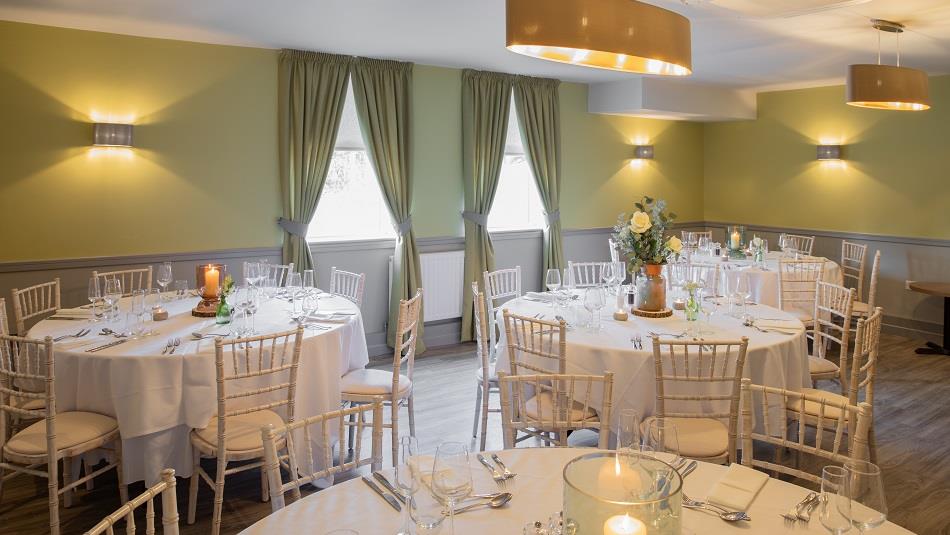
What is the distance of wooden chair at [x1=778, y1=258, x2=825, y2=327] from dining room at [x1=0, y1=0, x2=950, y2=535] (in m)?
0.07

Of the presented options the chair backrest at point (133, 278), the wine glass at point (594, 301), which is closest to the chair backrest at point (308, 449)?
the wine glass at point (594, 301)

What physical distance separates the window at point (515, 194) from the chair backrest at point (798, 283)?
2.83 meters

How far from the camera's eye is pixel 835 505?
1508 mm

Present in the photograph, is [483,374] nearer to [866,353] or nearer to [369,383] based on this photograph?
[369,383]

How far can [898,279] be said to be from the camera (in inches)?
317

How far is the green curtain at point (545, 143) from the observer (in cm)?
785

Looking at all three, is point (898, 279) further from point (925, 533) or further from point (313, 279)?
point (313, 279)

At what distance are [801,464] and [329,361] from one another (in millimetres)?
3018

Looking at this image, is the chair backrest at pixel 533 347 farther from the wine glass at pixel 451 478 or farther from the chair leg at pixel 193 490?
the wine glass at pixel 451 478

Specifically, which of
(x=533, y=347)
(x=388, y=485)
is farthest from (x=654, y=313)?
(x=388, y=485)

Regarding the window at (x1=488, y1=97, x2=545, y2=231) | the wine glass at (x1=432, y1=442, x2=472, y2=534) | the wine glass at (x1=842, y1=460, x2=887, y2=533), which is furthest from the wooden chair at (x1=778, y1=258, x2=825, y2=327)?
the wine glass at (x1=432, y1=442, x2=472, y2=534)

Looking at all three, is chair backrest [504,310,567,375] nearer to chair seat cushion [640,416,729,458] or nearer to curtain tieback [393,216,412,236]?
chair seat cushion [640,416,729,458]

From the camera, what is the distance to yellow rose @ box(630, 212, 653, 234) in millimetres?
4133

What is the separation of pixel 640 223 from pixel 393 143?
11.0ft
